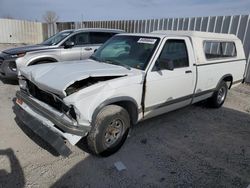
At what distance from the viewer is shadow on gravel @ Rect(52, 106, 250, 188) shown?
2.88 meters

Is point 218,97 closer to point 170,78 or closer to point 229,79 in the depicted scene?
point 229,79

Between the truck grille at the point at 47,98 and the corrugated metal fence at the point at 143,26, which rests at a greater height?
the corrugated metal fence at the point at 143,26

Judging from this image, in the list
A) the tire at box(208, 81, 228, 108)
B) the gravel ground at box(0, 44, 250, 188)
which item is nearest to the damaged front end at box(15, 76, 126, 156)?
the gravel ground at box(0, 44, 250, 188)

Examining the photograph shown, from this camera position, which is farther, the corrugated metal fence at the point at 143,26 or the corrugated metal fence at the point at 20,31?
the corrugated metal fence at the point at 20,31

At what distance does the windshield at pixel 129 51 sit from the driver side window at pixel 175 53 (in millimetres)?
227

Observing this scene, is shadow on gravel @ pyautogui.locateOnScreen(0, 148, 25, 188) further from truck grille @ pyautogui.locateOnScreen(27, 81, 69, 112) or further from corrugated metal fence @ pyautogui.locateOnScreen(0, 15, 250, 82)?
corrugated metal fence @ pyautogui.locateOnScreen(0, 15, 250, 82)

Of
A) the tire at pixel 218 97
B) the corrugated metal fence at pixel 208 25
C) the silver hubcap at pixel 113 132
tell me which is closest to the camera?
the silver hubcap at pixel 113 132

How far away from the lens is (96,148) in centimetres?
312

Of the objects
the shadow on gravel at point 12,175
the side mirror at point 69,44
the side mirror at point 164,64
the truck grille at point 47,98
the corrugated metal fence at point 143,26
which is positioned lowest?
the shadow on gravel at point 12,175

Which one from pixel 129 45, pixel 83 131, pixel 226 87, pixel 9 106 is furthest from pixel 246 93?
pixel 9 106

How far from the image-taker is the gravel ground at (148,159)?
2.85 meters

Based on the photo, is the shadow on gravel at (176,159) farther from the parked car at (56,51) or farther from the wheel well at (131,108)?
the parked car at (56,51)

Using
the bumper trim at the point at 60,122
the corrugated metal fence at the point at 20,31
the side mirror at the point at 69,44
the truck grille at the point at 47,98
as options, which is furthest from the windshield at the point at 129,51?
the corrugated metal fence at the point at 20,31

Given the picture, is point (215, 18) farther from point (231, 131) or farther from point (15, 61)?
point (15, 61)
